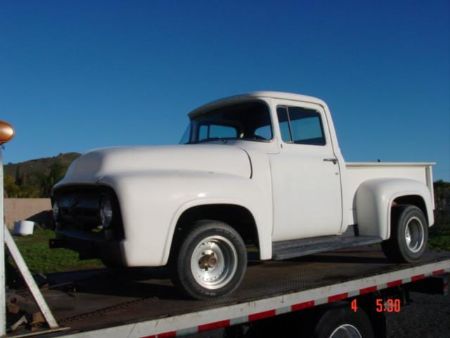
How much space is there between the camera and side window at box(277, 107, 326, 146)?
496 centimetres

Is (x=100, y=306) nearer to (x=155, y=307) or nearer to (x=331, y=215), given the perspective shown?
(x=155, y=307)

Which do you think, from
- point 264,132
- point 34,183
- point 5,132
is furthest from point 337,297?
point 34,183

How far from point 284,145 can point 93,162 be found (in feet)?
5.80

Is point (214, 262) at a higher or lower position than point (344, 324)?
higher

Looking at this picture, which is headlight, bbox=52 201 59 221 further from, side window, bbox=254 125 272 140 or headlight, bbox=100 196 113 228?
side window, bbox=254 125 272 140

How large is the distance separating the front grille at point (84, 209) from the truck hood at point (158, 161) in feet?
0.35

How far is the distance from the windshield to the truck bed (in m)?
1.31

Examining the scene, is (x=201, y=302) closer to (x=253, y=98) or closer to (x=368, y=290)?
(x=368, y=290)

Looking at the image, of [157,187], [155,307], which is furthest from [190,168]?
[155,307]

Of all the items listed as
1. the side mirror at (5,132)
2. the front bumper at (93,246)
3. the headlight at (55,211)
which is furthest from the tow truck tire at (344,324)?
the side mirror at (5,132)

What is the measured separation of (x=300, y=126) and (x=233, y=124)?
67cm

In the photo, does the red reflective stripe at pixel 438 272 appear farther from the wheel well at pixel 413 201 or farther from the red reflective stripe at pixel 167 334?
the red reflective stripe at pixel 167 334

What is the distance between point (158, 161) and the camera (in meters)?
3.96

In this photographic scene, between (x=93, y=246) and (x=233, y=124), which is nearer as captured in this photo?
(x=93, y=246)
